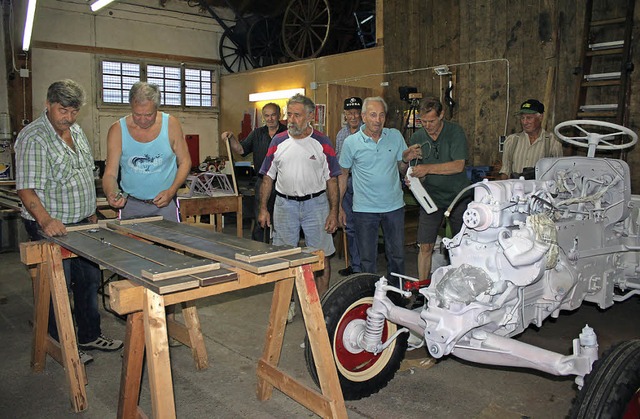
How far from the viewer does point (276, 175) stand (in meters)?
3.93

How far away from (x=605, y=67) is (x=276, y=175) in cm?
427

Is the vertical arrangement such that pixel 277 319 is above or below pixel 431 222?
below

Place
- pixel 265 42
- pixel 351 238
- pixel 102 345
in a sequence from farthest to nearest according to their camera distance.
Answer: pixel 265 42
pixel 351 238
pixel 102 345

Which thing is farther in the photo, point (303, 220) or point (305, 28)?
point (305, 28)

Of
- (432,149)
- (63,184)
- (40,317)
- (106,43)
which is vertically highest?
(106,43)

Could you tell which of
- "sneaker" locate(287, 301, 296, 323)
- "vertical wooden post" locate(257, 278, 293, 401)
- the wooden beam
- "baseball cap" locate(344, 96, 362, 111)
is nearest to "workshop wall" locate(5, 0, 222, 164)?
the wooden beam

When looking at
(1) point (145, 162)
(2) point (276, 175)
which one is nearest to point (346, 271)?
(2) point (276, 175)

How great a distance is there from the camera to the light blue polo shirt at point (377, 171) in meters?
3.84

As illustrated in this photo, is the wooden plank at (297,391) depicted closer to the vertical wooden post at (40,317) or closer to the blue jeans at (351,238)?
the vertical wooden post at (40,317)

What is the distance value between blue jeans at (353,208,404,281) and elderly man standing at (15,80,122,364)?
176 cm

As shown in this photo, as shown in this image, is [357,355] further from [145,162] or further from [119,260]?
[145,162]

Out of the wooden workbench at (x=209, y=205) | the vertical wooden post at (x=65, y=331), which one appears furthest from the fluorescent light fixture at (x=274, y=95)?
the vertical wooden post at (x=65, y=331)

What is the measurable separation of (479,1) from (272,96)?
477cm

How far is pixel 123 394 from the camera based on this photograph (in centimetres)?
230
